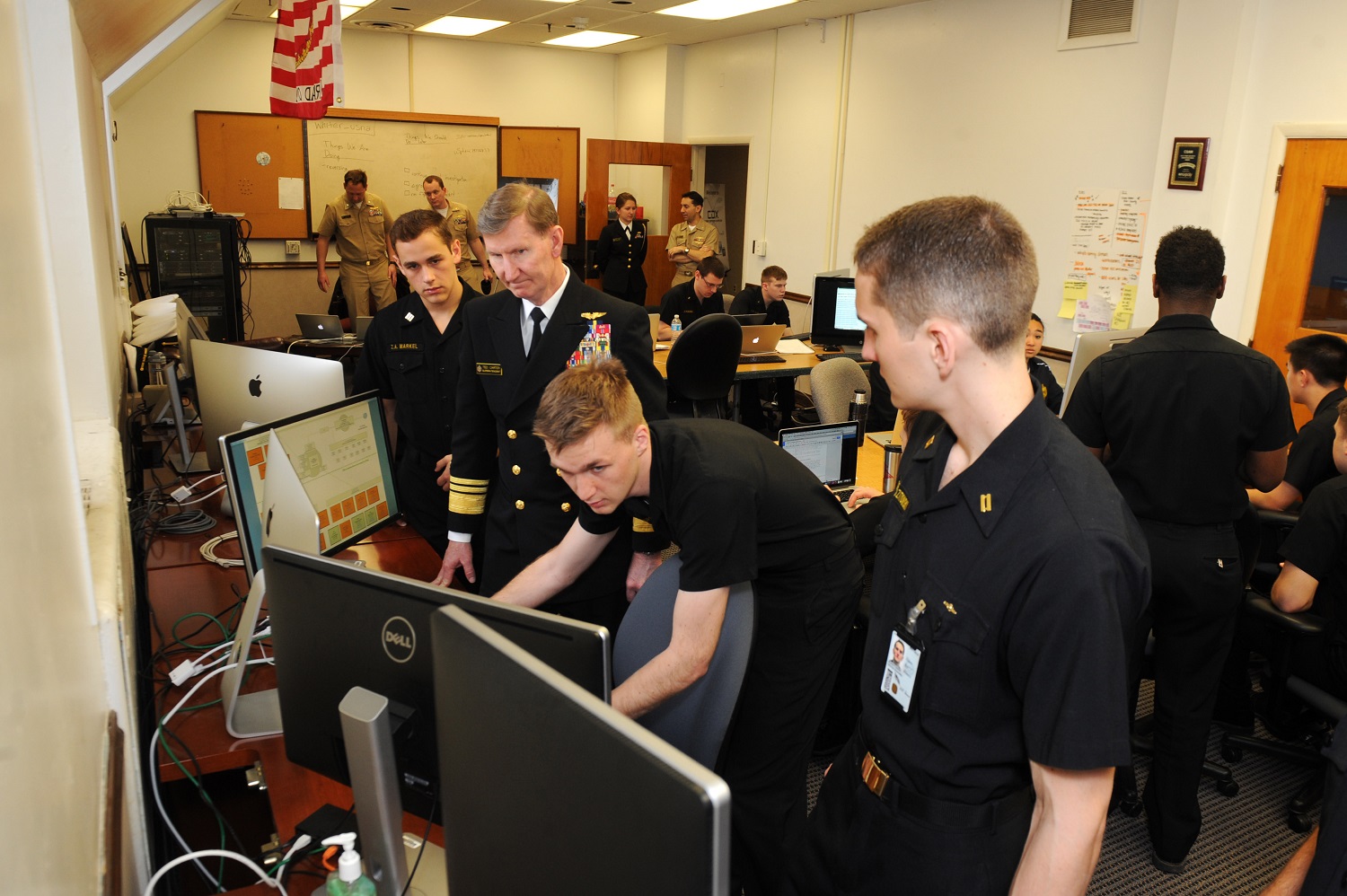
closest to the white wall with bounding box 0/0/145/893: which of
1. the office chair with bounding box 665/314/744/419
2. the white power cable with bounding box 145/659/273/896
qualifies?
the white power cable with bounding box 145/659/273/896

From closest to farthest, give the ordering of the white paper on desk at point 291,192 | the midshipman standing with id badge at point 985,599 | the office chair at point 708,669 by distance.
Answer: the midshipman standing with id badge at point 985,599 < the office chair at point 708,669 < the white paper on desk at point 291,192

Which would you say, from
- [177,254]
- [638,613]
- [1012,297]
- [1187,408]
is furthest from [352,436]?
[177,254]

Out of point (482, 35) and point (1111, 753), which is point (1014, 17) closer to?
point (482, 35)

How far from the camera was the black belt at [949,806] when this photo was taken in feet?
4.03

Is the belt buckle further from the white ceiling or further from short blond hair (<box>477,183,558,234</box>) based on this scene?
Answer: the white ceiling

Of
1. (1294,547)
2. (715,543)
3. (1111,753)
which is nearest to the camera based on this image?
(1111,753)

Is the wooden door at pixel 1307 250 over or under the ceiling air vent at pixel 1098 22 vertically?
under

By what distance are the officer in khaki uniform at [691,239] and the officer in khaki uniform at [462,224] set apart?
1645mm

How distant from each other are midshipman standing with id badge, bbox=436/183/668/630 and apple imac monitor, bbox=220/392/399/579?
0.25m

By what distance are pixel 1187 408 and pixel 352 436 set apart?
6.74 ft

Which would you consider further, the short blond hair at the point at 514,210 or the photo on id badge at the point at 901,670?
the short blond hair at the point at 514,210

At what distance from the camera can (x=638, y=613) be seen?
5.86ft

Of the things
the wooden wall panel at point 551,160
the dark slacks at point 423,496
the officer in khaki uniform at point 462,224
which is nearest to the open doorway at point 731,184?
the wooden wall panel at point 551,160

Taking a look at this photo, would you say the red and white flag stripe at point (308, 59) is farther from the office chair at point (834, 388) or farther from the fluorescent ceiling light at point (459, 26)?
the fluorescent ceiling light at point (459, 26)
